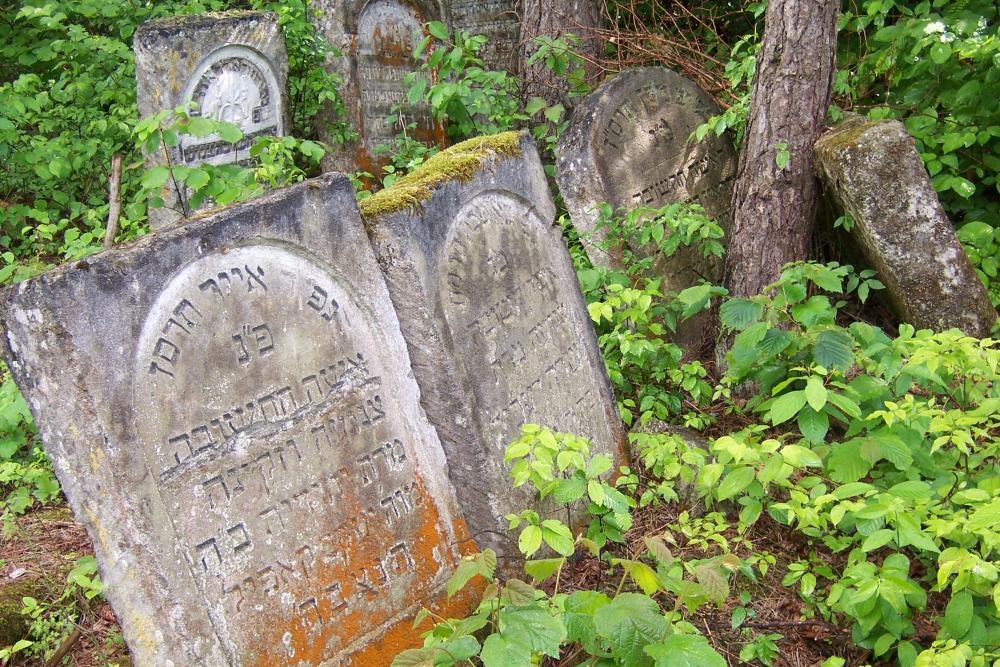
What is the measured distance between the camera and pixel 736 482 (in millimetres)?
2830

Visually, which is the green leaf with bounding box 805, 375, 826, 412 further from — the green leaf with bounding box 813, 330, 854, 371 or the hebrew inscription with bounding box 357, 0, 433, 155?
the hebrew inscription with bounding box 357, 0, 433, 155

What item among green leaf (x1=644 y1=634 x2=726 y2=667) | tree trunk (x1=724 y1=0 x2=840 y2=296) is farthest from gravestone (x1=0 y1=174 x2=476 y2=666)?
tree trunk (x1=724 y1=0 x2=840 y2=296)

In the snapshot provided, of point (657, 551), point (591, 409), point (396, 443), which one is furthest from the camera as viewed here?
point (591, 409)

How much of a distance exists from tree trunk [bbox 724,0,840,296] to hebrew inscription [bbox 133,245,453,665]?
2.39 meters

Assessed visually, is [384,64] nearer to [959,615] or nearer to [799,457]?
[799,457]

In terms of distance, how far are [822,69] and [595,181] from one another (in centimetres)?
127

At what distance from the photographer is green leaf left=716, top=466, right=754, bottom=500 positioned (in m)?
2.82

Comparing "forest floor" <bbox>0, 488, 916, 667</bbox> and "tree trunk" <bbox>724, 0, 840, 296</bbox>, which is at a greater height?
"tree trunk" <bbox>724, 0, 840, 296</bbox>

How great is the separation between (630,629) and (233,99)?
192 inches

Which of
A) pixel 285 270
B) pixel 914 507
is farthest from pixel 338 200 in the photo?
pixel 914 507

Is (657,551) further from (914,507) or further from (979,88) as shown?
(979,88)

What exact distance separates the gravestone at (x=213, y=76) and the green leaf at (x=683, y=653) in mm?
3987

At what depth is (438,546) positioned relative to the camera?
293 centimetres

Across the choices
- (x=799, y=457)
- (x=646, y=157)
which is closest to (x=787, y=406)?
(x=799, y=457)
